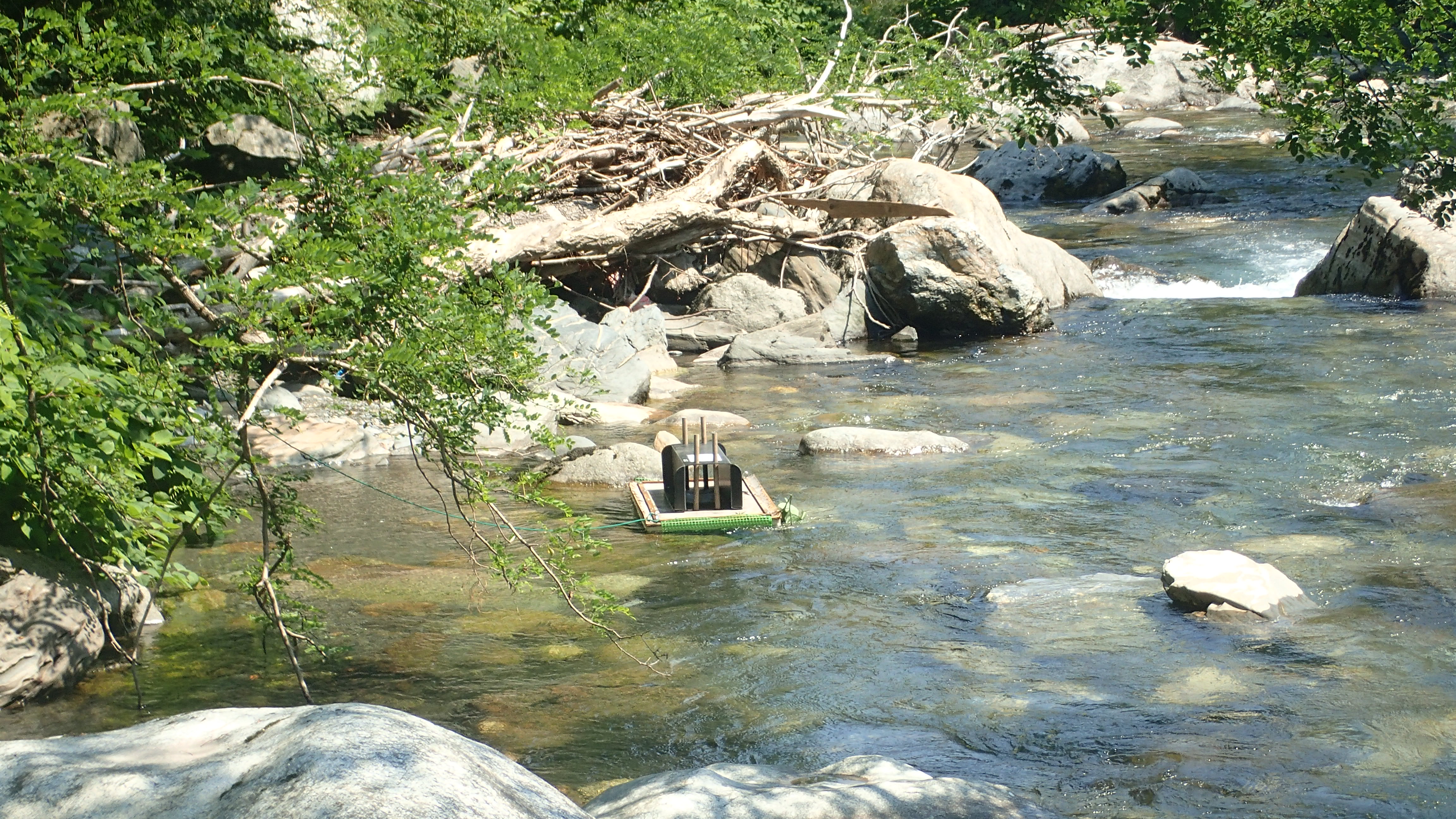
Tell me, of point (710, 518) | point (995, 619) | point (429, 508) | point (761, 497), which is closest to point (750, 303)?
point (761, 497)

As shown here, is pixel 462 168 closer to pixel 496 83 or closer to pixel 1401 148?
pixel 496 83

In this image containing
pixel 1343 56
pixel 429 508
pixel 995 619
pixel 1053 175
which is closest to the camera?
pixel 995 619

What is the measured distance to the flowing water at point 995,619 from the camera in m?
4.80

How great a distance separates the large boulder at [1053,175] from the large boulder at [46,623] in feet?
60.8

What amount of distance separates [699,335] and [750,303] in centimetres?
80

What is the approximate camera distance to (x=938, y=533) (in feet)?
24.8

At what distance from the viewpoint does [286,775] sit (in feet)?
7.92

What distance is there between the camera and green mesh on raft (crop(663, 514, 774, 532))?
305 inches

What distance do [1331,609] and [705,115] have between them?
9792mm

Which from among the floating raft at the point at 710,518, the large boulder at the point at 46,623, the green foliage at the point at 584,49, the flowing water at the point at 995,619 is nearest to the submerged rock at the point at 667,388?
the flowing water at the point at 995,619

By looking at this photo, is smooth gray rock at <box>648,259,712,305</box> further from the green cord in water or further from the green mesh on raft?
the green mesh on raft

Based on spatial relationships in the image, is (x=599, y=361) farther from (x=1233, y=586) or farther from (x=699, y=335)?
(x=1233, y=586)

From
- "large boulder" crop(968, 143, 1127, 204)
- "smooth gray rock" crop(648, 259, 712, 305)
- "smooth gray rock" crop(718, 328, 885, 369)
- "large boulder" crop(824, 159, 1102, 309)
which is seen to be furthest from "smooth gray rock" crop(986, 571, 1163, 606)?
"large boulder" crop(968, 143, 1127, 204)

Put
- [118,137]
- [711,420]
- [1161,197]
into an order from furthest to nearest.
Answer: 1. [1161,197]
2. [711,420]
3. [118,137]
